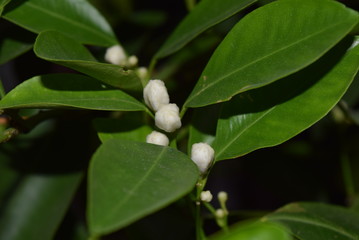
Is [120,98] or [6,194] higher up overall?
[120,98]

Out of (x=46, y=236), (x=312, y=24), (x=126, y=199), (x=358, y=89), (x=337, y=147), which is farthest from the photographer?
(x=337, y=147)

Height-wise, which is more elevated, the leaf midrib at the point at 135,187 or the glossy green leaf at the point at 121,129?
the leaf midrib at the point at 135,187

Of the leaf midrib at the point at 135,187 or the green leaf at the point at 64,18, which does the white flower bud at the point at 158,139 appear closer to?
the leaf midrib at the point at 135,187

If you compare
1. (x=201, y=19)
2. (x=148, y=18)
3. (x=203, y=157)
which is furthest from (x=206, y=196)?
(x=148, y=18)

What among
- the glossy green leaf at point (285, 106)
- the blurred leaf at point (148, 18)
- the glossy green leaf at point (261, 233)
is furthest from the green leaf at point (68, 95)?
the blurred leaf at point (148, 18)

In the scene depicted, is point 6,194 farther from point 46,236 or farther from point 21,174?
point 46,236

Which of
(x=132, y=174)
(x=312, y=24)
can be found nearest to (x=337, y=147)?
(x=312, y=24)

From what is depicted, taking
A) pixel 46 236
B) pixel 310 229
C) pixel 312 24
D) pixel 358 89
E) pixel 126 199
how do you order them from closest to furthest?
pixel 126 199, pixel 312 24, pixel 310 229, pixel 46 236, pixel 358 89
